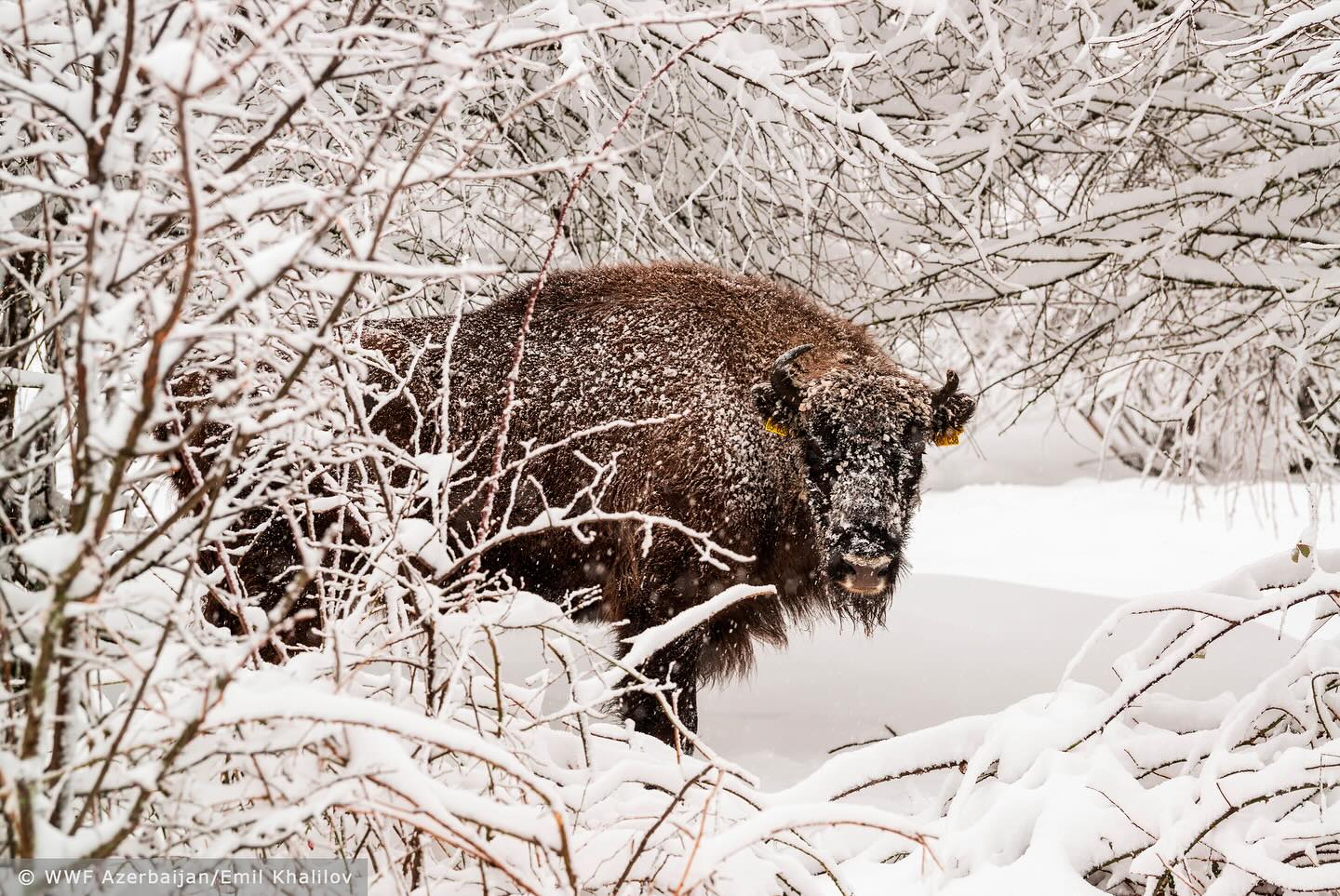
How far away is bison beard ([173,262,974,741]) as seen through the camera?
4219mm

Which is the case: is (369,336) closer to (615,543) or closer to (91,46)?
(615,543)

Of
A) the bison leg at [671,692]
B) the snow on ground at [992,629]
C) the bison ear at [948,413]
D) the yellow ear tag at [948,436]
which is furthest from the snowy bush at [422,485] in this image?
the snow on ground at [992,629]

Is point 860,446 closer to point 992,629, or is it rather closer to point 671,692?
point 671,692

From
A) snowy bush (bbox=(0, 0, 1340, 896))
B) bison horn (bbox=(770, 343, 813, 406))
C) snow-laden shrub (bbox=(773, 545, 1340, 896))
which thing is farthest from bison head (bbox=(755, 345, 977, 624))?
snow-laden shrub (bbox=(773, 545, 1340, 896))

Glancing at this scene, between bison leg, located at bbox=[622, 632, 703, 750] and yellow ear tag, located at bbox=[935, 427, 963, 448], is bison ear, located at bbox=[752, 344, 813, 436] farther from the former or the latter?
bison leg, located at bbox=[622, 632, 703, 750]

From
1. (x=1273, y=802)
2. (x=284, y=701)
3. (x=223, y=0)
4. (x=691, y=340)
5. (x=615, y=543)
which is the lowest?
(x=1273, y=802)

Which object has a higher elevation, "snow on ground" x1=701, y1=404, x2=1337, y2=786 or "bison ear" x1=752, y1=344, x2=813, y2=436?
"bison ear" x1=752, y1=344, x2=813, y2=436

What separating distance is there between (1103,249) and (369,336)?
3.46m

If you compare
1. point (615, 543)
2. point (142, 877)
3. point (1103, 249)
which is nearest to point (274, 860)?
point (142, 877)

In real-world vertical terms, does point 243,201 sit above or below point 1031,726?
above

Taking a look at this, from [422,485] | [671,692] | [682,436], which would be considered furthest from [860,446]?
[422,485]

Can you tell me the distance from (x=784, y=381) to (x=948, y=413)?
0.73 metres

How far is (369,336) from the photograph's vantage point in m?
4.84

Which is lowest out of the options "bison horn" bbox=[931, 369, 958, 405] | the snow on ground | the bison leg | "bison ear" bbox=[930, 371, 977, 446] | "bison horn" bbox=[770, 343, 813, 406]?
the snow on ground
